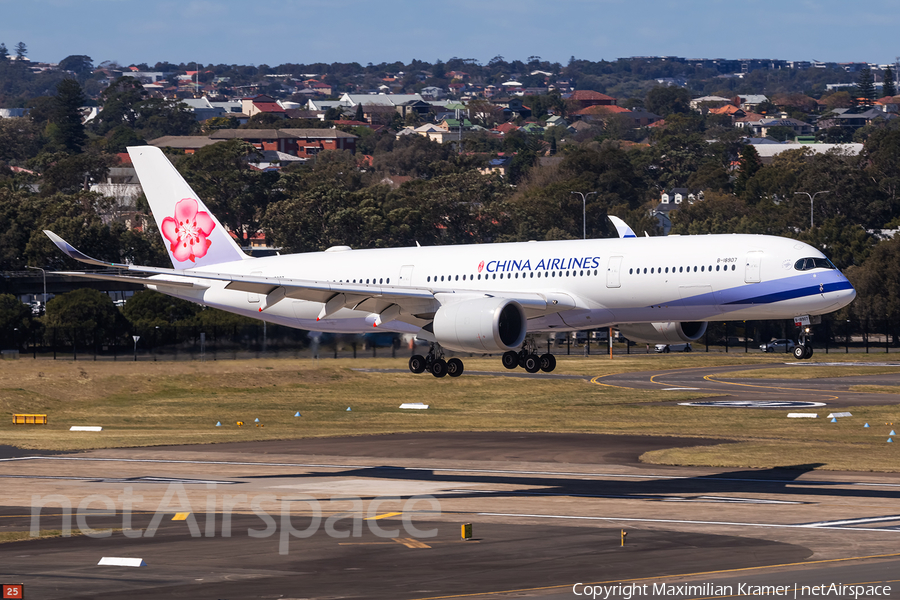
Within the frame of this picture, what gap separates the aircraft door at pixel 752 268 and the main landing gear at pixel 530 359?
980 cm

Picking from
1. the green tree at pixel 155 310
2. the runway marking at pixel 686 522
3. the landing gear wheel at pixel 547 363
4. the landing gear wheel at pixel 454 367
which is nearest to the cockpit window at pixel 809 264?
the landing gear wheel at pixel 547 363

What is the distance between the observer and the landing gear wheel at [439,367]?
190 ft

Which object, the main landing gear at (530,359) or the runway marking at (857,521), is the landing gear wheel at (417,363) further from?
the runway marking at (857,521)

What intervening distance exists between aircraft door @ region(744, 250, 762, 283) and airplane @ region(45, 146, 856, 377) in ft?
0.14

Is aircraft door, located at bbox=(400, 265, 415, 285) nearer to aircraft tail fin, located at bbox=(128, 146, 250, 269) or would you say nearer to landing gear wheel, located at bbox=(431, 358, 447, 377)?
landing gear wheel, located at bbox=(431, 358, 447, 377)

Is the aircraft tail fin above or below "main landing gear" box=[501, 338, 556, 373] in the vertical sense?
above

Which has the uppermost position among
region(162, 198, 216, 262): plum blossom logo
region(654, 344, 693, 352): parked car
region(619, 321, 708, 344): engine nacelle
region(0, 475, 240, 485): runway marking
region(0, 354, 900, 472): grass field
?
region(162, 198, 216, 262): plum blossom logo

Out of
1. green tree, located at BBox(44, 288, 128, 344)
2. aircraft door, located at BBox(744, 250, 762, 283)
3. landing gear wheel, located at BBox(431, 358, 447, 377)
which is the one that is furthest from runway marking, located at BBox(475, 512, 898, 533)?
green tree, located at BBox(44, 288, 128, 344)

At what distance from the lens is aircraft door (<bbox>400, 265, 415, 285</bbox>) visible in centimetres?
5990

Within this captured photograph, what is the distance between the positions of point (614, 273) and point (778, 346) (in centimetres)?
9228

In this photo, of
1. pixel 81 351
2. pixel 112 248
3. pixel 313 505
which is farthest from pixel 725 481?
pixel 112 248

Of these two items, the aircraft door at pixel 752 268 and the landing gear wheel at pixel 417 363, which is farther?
the landing gear wheel at pixel 417 363

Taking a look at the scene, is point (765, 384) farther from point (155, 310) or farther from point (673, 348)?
point (155, 310)

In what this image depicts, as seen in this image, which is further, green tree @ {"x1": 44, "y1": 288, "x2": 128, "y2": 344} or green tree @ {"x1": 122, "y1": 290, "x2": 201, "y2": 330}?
green tree @ {"x1": 122, "y1": 290, "x2": 201, "y2": 330}
